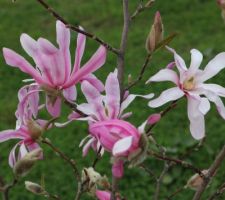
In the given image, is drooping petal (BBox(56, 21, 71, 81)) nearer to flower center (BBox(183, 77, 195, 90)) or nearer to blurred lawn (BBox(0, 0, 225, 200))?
flower center (BBox(183, 77, 195, 90))

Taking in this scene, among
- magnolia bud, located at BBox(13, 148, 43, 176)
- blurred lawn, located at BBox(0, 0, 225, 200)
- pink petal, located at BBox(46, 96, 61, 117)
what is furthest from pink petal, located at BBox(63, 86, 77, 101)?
blurred lawn, located at BBox(0, 0, 225, 200)

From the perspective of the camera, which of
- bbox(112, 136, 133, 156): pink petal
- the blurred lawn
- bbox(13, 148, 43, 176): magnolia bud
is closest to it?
bbox(112, 136, 133, 156): pink petal

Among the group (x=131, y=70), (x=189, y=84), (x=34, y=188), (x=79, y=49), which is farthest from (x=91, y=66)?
(x=131, y=70)

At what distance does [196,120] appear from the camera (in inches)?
29.2

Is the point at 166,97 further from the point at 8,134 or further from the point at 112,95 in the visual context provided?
the point at 8,134

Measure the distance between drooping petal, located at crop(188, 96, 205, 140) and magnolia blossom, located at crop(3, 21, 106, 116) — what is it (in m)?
0.14

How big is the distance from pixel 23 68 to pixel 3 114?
214 cm

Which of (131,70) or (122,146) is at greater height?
(122,146)

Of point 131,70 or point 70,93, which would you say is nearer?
point 70,93

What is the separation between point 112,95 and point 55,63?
95 millimetres

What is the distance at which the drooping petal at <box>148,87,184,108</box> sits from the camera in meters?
0.75

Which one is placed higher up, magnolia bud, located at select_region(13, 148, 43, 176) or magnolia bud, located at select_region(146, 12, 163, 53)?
magnolia bud, located at select_region(146, 12, 163, 53)

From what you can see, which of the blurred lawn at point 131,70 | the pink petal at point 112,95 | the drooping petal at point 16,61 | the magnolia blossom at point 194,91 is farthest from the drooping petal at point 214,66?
the blurred lawn at point 131,70

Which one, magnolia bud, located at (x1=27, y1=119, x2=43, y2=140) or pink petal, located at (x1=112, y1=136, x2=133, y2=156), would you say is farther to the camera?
magnolia bud, located at (x1=27, y1=119, x2=43, y2=140)
